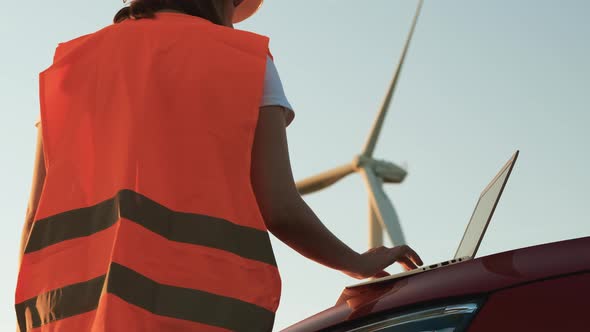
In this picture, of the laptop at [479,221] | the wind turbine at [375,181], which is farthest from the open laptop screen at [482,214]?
the wind turbine at [375,181]

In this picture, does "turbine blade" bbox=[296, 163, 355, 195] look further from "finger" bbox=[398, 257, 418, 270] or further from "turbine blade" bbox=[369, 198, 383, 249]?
"finger" bbox=[398, 257, 418, 270]

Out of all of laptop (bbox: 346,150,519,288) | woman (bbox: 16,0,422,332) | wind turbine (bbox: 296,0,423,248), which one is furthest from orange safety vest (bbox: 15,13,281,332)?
wind turbine (bbox: 296,0,423,248)

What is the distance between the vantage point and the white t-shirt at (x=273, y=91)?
7.52 ft

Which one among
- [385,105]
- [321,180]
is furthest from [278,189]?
[321,180]

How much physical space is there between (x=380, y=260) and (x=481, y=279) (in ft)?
1.09

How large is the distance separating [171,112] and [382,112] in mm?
20836

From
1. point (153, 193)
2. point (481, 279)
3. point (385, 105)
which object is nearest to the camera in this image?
point (153, 193)

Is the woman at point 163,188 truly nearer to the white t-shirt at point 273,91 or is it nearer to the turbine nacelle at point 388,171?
the white t-shirt at point 273,91

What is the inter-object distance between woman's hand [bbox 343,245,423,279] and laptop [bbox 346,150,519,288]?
0.03 metres

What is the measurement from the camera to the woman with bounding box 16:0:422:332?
6.77 feet

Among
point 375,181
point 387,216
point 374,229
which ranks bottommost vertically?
point 374,229

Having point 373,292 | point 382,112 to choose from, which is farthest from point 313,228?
point 382,112

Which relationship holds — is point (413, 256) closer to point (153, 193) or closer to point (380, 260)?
point (380, 260)

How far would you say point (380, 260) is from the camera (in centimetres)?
252
